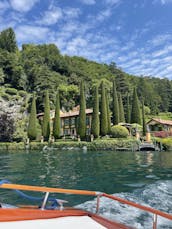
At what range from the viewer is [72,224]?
2592mm

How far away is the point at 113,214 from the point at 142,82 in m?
73.9

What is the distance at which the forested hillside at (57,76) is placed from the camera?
178 feet

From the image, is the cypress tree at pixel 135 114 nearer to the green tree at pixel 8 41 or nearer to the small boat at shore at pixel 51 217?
the small boat at shore at pixel 51 217

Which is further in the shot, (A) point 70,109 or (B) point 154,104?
(B) point 154,104

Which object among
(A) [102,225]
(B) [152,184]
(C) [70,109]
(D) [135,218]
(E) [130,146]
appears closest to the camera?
(A) [102,225]

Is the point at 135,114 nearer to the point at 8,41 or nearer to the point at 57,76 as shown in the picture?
the point at 57,76

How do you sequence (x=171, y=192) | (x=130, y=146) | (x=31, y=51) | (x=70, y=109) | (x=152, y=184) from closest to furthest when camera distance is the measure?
1. (x=171, y=192)
2. (x=152, y=184)
3. (x=130, y=146)
4. (x=70, y=109)
5. (x=31, y=51)

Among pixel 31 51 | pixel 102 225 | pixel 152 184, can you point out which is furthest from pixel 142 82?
pixel 102 225

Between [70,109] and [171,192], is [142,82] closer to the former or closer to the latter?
[70,109]

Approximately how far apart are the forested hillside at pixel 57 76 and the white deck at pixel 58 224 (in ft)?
154

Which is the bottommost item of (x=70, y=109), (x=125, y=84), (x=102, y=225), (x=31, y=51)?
(x=102, y=225)

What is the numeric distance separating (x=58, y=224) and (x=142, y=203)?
171 inches

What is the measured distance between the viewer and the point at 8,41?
7094cm

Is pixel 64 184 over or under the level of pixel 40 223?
under
